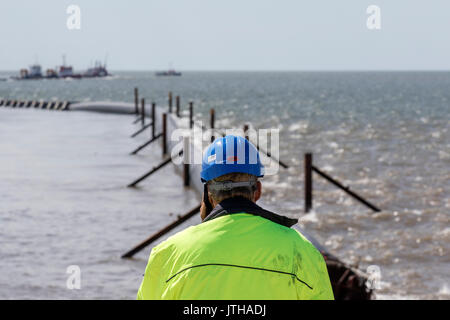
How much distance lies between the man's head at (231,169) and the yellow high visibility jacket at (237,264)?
0.22 metres

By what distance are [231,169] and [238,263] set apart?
503mm

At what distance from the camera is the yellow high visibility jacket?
2.12 m

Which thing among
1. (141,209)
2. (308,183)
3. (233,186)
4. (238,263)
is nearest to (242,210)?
(233,186)

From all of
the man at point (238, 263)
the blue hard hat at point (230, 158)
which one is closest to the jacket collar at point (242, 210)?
the man at point (238, 263)

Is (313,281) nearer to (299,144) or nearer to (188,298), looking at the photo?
(188,298)

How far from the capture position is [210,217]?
2400 mm

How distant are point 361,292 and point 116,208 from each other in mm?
8402

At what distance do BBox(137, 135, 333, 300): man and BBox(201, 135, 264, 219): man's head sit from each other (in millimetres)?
150

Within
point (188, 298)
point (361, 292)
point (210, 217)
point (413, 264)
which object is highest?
point (210, 217)

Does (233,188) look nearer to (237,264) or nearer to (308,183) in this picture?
(237,264)

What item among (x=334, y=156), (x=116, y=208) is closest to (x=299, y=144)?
(x=334, y=156)

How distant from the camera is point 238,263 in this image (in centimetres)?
212

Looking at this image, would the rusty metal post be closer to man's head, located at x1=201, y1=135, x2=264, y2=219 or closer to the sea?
the sea

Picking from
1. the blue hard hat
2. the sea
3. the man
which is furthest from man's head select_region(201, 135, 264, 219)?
the sea
